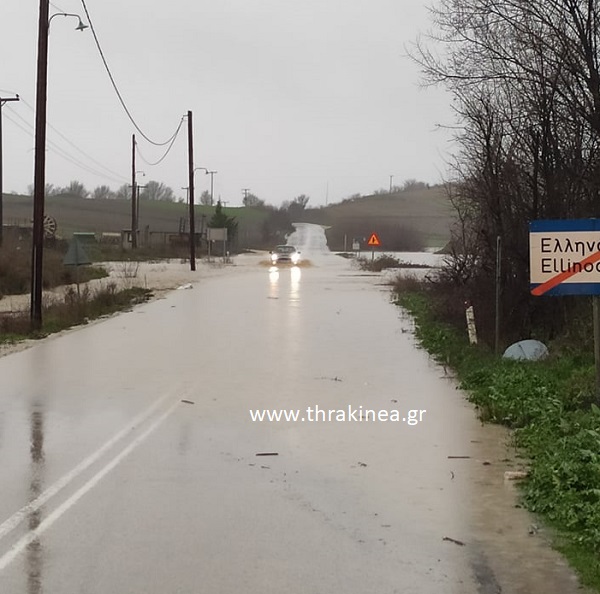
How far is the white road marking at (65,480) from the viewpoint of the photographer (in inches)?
254

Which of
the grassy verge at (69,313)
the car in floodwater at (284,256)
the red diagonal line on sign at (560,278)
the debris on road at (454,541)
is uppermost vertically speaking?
the car in floodwater at (284,256)

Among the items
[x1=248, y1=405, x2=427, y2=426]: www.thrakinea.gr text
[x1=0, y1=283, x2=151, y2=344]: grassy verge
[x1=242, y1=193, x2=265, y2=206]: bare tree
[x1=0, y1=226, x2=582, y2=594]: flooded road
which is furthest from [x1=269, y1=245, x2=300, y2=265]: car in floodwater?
[x1=242, y1=193, x2=265, y2=206]: bare tree

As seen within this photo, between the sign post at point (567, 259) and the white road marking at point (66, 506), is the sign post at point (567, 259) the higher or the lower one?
the higher one

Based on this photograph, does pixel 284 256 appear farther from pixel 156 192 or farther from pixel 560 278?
pixel 156 192

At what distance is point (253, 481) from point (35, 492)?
1.75 metres

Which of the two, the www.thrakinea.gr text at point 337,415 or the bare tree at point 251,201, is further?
the bare tree at point 251,201

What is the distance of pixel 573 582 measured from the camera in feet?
17.7

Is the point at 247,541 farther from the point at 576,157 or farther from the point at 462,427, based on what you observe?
the point at 576,157

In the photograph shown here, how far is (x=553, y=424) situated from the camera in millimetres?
9422

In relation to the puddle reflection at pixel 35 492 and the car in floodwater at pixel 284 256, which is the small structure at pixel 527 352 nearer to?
the puddle reflection at pixel 35 492

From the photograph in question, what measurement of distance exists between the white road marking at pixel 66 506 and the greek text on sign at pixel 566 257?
4.36 metres

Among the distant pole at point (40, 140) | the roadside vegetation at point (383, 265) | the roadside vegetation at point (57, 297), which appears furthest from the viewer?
the roadside vegetation at point (383, 265)

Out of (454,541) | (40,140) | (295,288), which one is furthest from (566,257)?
(295,288)

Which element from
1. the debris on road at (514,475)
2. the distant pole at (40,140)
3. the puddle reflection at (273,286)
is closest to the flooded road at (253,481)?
the debris on road at (514,475)
